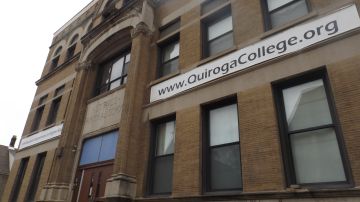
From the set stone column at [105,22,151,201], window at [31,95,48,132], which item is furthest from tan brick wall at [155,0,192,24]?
window at [31,95,48,132]

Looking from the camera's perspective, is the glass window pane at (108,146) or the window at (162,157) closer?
the window at (162,157)

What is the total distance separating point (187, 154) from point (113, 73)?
659cm

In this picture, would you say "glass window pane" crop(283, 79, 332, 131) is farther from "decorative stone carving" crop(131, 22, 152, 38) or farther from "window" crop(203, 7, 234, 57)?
"decorative stone carving" crop(131, 22, 152, 38)

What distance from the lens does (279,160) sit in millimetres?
5926

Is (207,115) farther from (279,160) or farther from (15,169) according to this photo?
(15,169)

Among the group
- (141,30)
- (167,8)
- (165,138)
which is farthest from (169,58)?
(165,138)

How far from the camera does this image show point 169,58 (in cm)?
1066

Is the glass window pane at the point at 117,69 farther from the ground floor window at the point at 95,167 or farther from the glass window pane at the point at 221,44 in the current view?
the glass window pane at the point at 221,44

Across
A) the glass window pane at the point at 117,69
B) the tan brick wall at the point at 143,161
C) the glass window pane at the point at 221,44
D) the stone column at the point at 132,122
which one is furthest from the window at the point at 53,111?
the glass window pane at the point at 221,44

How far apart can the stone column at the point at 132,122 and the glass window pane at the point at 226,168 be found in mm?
2679

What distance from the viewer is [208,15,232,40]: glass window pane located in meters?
9.27

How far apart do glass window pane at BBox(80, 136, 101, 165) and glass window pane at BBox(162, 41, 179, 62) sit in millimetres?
4125

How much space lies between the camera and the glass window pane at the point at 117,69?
1252 centimetres

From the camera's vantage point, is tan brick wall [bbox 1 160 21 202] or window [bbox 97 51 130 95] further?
tan brick wall [bbox 1 160 21 202]
